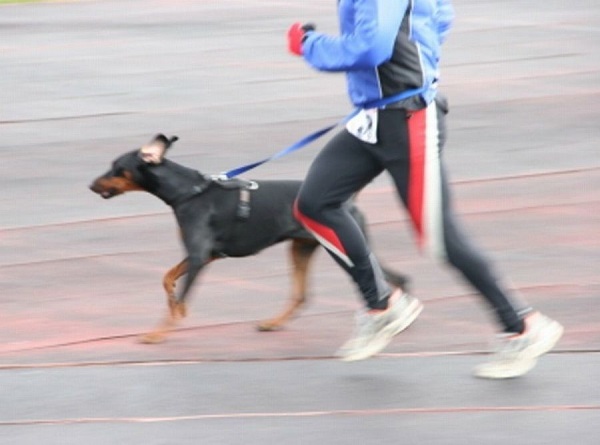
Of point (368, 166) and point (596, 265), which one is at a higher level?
point (368, 166)

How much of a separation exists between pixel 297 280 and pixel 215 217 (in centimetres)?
52

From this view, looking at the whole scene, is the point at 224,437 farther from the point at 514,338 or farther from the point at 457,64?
the point at 457,64

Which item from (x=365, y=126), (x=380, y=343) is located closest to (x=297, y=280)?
(x=380, y=343)

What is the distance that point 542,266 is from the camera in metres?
8.54

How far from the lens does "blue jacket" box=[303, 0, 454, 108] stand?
5.96 m

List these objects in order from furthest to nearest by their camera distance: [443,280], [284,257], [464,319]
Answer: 1. [284,257]
2. [443,280]
3. [464,319]

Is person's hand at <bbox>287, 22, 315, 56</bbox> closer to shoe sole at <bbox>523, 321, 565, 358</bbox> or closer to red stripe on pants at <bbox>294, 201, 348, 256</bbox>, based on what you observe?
red stripe on pants at <bbox>294, 201, 348, 256</bbox>

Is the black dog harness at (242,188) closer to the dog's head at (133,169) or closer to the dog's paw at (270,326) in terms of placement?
the dog's head at (133,169)

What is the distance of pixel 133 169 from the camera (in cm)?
745

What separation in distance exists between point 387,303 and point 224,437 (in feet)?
4.30

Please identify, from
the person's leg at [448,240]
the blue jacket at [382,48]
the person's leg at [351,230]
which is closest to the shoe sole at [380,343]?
the person's leg at [351,230]

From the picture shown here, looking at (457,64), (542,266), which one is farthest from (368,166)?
(457,64)

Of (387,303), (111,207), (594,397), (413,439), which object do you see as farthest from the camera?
(111,207)

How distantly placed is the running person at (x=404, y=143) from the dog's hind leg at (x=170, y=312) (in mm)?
1078
